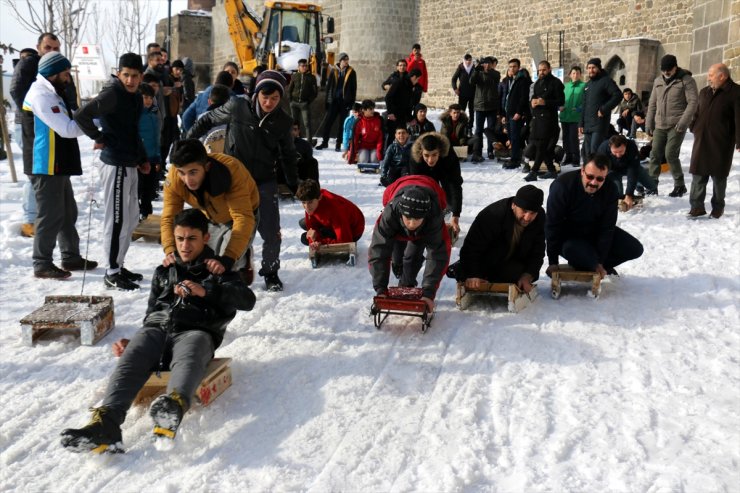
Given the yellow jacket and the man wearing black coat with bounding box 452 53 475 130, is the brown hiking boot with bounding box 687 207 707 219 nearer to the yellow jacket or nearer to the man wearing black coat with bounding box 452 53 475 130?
the yellow jacket

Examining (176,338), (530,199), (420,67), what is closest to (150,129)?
(176,338)

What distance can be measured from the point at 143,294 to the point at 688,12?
14801mm

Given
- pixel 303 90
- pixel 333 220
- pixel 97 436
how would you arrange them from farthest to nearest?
1. pixel 303 90
2. pixel 333 220
3. pixel 97 436

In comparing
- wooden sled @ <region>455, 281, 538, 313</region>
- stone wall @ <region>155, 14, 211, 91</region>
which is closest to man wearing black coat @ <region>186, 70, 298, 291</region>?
wooden sled @ <region>455, 281, 538, 313</region>

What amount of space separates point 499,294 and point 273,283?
5.73ft

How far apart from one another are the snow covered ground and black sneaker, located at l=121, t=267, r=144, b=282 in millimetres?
153

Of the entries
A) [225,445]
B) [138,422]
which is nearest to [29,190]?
[138,422]

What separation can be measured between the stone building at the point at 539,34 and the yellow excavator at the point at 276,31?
6.12 meters

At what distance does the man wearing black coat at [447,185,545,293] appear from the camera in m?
4.77

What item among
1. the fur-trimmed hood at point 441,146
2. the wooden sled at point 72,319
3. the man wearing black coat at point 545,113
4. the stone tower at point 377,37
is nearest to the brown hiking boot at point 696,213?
the man wearing black coat at point 545,113

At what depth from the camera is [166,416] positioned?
2914 mm

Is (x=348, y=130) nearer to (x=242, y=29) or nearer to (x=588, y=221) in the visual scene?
(x=242, y=29)

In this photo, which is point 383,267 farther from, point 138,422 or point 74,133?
point 74,133

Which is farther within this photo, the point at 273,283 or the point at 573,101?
the point at 573,101
